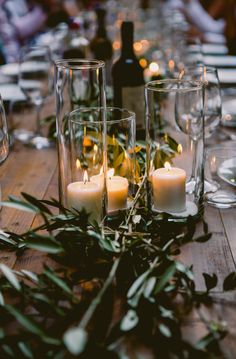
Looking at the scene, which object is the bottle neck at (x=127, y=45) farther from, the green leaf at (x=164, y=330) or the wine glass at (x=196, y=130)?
the green leaf at (x=164, y=330)

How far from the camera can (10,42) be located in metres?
3.69

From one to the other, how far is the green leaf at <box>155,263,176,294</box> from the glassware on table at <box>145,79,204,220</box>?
0.26m

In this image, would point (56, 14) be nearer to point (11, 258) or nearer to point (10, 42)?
point (10, 42)

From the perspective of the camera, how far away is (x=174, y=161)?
1061 millimetres

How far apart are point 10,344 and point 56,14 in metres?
3.59

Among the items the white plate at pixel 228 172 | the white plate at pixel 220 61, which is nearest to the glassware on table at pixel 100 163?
the white plate at pixel 228 172

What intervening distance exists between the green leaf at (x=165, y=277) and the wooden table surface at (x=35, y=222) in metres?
0.06

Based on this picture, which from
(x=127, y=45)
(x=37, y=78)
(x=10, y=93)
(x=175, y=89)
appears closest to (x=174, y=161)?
(x=175, y=89)

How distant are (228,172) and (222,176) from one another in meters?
0.02

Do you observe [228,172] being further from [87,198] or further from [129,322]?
[129,322]

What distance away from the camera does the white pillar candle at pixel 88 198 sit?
0.95 m

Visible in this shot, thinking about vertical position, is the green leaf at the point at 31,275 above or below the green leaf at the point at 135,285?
below

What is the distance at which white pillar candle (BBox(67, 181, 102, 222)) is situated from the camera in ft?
3.10

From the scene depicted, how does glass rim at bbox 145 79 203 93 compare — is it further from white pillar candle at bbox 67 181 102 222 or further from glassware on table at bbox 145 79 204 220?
white pillar candle at bbox 67 181 102 222
